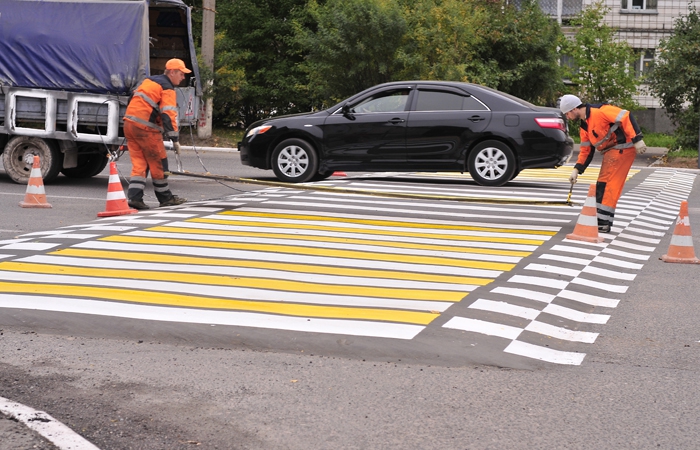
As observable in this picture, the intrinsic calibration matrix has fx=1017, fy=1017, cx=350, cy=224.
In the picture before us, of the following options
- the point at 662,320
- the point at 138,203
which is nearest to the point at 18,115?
the point at 138,203

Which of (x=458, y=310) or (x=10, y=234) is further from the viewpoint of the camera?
(x=10, y=234)

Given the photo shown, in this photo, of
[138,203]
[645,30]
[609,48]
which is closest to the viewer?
[138,203]

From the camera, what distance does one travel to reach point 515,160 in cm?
1600

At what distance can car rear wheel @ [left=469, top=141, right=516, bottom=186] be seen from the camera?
15.9 m

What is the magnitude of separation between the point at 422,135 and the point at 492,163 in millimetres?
1192

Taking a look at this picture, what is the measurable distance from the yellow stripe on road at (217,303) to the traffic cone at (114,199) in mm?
4504

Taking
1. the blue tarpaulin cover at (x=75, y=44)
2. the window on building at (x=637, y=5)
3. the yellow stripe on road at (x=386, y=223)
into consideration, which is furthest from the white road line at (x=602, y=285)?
the window on building at (x=637, y=5)

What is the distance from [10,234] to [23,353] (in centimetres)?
518

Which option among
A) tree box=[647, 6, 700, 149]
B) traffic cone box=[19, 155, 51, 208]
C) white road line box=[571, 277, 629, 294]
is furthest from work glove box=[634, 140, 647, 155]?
tree box=[647, 6, 700, 149]

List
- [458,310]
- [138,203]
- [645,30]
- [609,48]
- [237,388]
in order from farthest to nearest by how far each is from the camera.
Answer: [645,30]
[609,48]
[138,203]
[458,310]
[237,388]

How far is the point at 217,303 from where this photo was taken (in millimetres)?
7449

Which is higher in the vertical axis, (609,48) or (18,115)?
(609,48)

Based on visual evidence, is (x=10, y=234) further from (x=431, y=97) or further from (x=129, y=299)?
(x=431, y=97)

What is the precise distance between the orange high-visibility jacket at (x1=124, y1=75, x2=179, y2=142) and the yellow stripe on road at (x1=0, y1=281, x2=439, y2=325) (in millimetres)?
5096
